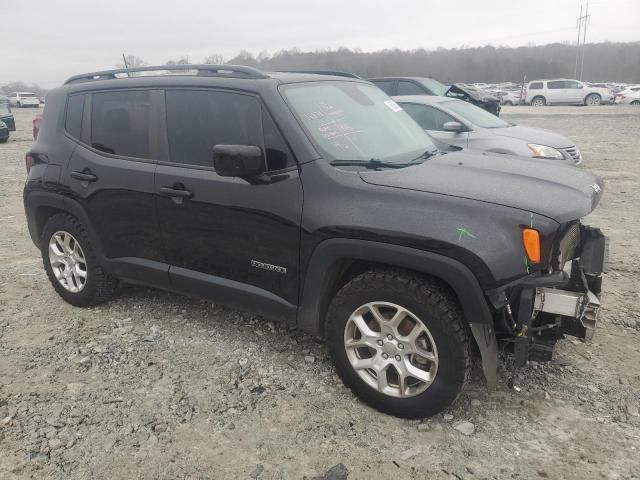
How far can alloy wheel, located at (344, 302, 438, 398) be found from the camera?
2.69 metres

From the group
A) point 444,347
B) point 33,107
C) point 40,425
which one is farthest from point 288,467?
point 33,107

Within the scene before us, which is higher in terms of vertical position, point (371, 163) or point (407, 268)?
point (371, 163)

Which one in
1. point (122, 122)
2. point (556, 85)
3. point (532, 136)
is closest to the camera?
point (122, 122)

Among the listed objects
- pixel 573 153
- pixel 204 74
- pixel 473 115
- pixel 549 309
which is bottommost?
pixel 549 309

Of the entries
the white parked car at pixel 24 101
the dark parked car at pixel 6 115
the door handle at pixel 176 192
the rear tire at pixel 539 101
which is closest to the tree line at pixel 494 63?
the white parked car at pixel 24 101

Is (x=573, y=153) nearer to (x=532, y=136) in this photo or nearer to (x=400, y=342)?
(x=532, y=136)

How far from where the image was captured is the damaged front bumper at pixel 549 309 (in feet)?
8.07

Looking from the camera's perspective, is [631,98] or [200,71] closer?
[200,71]

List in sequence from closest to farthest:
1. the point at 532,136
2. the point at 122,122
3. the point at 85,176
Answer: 1. the point at 122,122
2. the point at 85,176
3. the point at 532,136

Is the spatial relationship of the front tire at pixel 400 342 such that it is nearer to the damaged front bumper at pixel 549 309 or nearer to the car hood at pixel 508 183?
the damaged front bumper at pixel 549 309

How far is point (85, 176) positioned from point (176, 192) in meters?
0.96

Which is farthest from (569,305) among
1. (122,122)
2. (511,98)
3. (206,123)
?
(511,98)

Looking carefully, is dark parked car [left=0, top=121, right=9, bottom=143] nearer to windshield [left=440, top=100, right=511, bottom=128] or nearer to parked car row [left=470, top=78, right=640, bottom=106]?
windshield [left=440, top=100, right=511, bottom=128]

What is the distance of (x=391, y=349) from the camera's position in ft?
9.09
